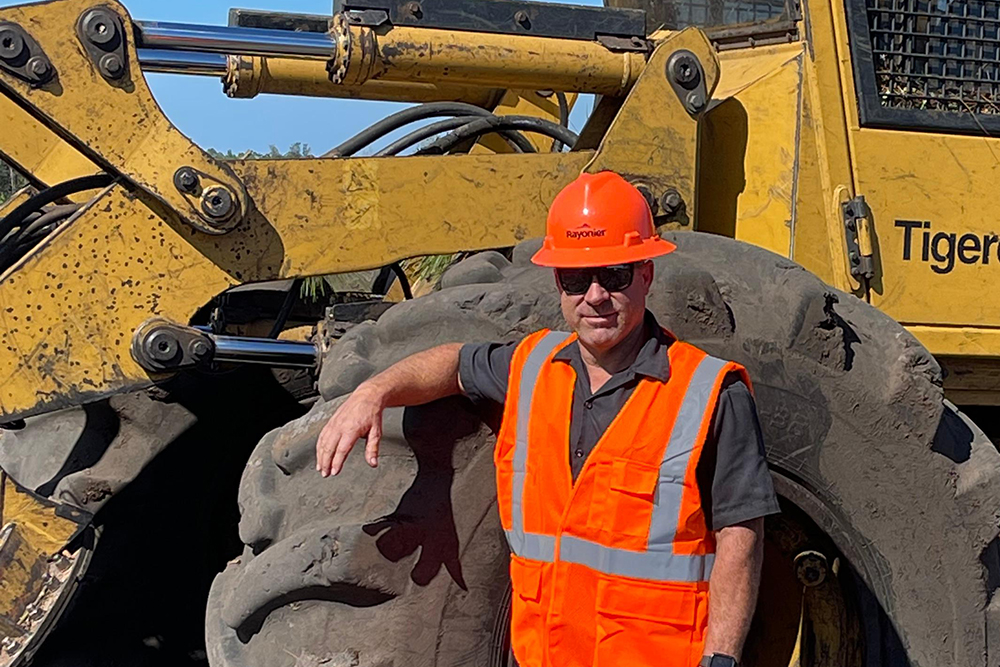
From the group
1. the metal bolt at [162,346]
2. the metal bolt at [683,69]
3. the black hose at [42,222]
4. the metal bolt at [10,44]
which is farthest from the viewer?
the black hose at [42,222]

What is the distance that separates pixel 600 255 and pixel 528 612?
800 millimetres

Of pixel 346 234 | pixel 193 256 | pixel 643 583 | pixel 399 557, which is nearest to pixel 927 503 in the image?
pixel 643 583

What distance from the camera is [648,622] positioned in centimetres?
273

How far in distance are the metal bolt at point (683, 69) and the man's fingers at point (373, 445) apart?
4.91ft

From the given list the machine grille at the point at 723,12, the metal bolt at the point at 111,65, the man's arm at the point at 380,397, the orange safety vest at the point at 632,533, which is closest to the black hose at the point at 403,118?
the machine grille at the point at 723,12

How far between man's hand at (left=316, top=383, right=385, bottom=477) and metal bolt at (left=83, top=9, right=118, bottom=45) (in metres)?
1.26

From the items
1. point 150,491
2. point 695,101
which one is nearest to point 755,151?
point 695,101

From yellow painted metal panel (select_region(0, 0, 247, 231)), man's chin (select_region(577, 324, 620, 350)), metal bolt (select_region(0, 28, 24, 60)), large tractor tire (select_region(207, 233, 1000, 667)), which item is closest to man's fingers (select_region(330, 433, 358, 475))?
large tractor tire (select_region(207, 233, 1000, 667))

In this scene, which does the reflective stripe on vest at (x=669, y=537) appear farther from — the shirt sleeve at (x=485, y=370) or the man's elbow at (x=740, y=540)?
the shirt sleeve at (x=485, y=370)

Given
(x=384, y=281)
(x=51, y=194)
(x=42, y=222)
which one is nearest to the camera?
(x=51, y=194)

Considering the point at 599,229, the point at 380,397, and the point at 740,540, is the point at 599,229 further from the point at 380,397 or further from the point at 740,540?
the point at 740,540

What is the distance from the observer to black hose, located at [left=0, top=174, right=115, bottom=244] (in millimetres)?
3877

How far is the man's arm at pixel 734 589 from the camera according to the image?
8.77 ft

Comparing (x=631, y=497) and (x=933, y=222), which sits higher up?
(x=933, y=222)
